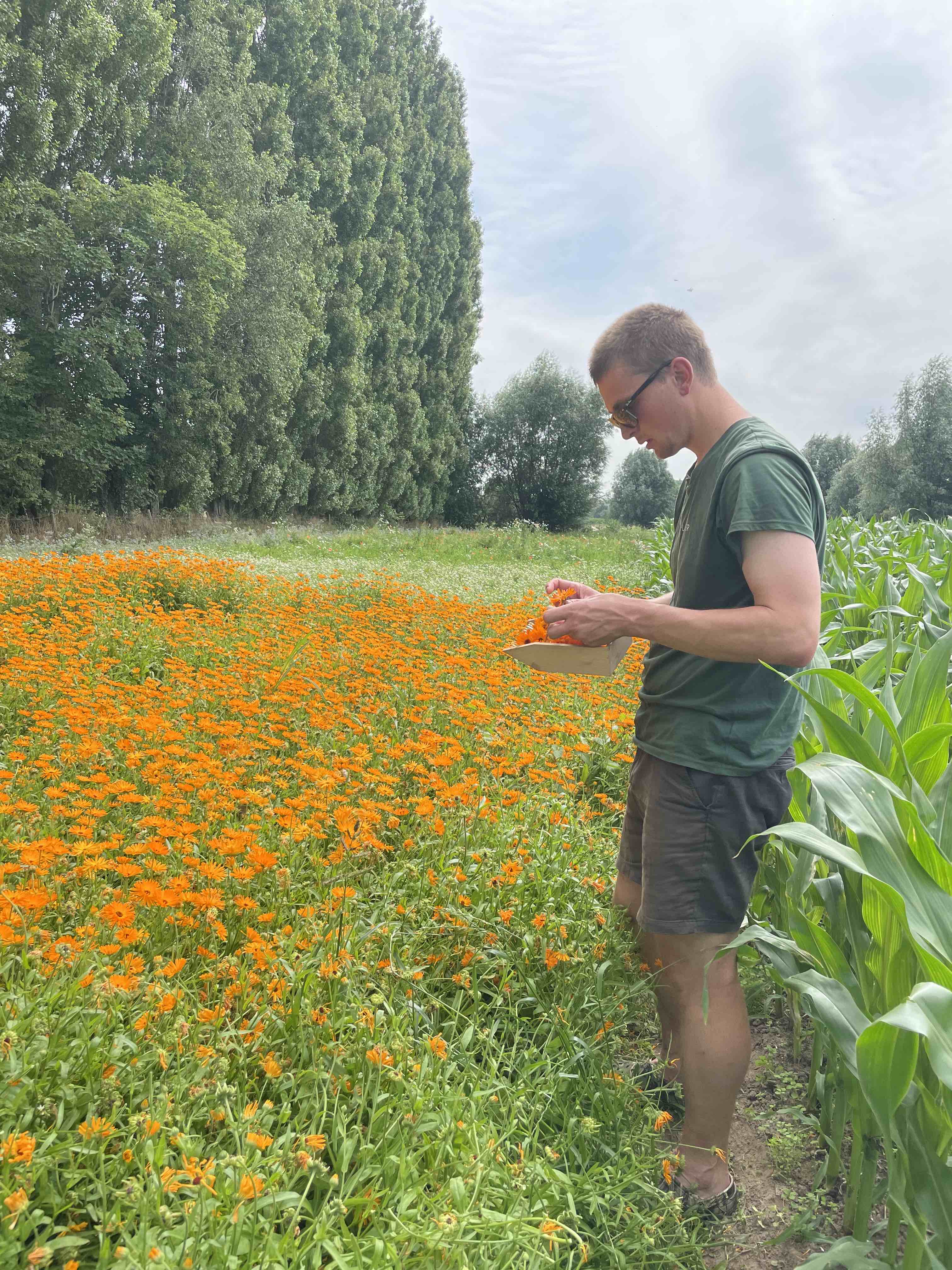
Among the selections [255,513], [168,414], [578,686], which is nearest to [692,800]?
[578,686]

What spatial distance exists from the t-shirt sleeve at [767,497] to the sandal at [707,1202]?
1.54 m

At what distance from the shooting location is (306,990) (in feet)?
6.03

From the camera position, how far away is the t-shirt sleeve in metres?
1.75

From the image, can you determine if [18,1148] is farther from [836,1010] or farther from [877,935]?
[877,935]

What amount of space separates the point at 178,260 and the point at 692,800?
56.1 ft

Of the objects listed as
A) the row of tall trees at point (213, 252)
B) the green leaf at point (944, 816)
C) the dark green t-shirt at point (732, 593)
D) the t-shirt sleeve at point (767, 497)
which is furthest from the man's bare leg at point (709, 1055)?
the row of tall trees at point (213, 252)

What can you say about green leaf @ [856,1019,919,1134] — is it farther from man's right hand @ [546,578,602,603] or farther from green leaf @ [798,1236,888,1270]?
man's right hand @ [546,578,602,603]

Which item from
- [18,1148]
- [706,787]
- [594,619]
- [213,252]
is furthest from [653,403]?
[213,252]

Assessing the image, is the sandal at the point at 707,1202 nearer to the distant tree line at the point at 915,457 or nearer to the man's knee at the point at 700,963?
the man's knee at the point at 700,963

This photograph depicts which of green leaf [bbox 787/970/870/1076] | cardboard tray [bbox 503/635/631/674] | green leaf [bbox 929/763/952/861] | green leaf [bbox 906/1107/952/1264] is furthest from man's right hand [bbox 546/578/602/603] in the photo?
green leaf [bbox 906/1107/952/1264]

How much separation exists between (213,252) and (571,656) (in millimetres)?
16336

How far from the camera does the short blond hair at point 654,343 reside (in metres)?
2.02

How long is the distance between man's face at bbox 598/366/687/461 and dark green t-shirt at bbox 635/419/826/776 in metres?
0.12

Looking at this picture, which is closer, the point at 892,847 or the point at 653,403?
the point at 892,847
